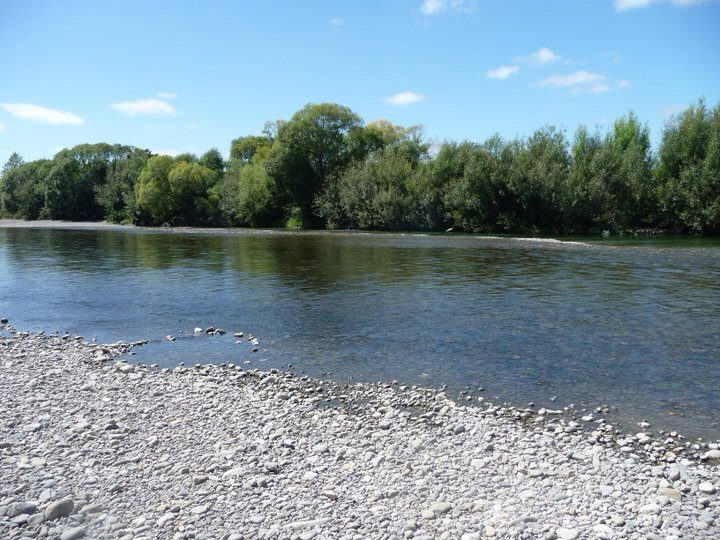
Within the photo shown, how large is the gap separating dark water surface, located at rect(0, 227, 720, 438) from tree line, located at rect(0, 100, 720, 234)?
1370 inches

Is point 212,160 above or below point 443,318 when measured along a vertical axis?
above

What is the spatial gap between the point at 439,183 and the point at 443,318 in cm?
7038

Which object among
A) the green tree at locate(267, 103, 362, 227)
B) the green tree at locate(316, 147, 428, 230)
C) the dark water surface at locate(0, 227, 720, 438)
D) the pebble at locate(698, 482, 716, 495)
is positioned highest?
the green tree at locate(267, 103, 362, 227)

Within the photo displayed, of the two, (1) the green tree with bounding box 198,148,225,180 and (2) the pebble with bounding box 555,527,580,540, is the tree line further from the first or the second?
(2) the pebble with bounding box 555,527,580,540

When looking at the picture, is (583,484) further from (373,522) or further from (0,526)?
(0,526)

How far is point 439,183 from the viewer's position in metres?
89.5

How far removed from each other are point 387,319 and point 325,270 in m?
16.5

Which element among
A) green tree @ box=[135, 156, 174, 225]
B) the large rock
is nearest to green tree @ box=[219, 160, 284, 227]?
green tree @ box=[135, 156, 174, 225]

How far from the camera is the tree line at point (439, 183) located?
74.1 m

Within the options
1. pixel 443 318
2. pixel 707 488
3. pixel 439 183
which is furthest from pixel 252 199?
pixel 707 488

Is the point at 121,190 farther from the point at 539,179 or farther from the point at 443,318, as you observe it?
the point at 443,318

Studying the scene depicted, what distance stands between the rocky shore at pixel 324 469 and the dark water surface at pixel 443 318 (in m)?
2.22

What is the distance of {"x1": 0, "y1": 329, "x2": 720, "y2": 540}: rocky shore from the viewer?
7.48m

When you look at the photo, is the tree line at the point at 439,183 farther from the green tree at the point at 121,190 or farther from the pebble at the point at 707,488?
the pebble at the point at 707,488
